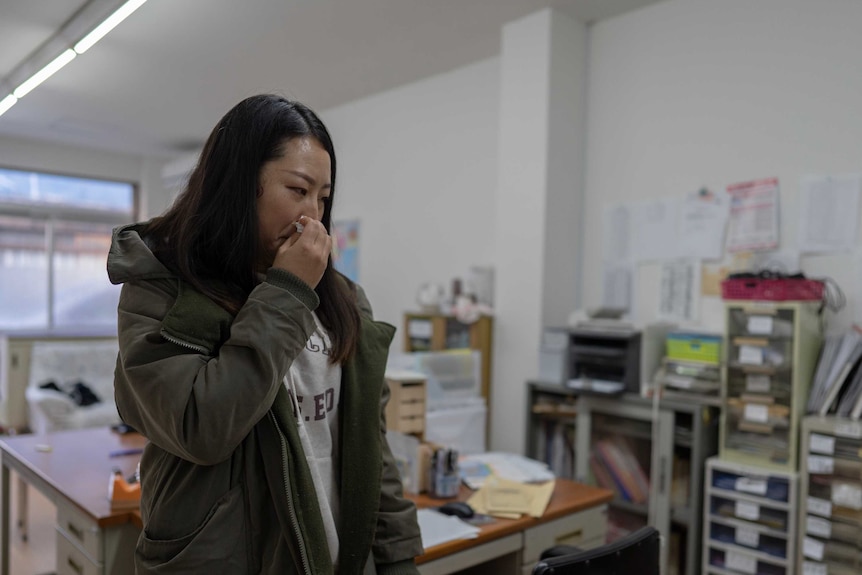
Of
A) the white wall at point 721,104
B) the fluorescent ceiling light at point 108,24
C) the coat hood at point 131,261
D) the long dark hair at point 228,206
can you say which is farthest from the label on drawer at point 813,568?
the fluorescent ceiling light at point 108,24

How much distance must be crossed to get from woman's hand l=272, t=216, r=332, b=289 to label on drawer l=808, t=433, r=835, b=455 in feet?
7.17

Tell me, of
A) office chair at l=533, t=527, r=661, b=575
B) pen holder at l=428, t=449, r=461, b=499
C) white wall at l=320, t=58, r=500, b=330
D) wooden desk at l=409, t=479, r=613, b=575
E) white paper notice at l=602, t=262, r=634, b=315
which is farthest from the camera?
white wall at l=320, t=58, r=500, b=330

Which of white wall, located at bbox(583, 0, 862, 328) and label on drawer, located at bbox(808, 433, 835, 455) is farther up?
white wall, located at bbox(583, 0, 862, 328)

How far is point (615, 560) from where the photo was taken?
1.35 m

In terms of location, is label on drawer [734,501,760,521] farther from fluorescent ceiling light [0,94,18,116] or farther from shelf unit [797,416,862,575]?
fluorescent ceiling light [0,94,18,116]

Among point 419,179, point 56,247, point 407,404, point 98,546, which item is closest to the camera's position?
point 98,546

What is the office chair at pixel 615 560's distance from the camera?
1.27m

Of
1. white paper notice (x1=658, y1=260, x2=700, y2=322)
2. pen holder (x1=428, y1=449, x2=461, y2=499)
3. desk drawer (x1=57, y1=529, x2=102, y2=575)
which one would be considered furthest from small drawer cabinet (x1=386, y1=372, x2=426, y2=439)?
white paper notice (x1=658, y1=260, x2=700, y2=322)

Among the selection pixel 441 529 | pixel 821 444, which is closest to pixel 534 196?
pixel 821 444

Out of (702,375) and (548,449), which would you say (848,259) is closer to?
(702,375)

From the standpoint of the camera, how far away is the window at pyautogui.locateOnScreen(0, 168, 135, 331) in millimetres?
6598

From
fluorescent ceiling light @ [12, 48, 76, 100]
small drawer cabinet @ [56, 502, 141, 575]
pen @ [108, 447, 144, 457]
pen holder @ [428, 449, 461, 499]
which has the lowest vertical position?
small drawer cabinet @ [56, 502, 141, 575]

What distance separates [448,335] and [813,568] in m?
2.13

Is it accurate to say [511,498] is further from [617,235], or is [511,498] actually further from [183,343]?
[617,235]
